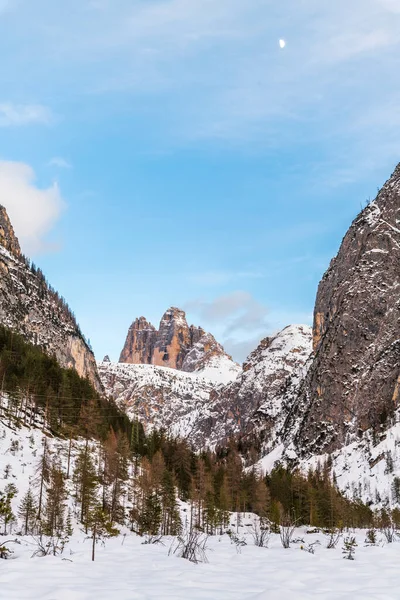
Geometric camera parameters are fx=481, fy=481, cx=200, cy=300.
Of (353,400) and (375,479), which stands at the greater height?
(353,400)

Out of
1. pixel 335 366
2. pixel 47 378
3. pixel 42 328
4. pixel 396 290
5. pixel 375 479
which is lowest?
pixel 375 479

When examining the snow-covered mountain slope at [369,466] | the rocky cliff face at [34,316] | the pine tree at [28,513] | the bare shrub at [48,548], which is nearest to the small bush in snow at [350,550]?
the bare shrub at [48,548]

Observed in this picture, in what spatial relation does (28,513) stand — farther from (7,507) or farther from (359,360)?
(359,360)

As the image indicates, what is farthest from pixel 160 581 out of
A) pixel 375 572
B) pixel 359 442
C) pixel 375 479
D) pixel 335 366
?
pixel 335 366

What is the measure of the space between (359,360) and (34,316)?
117441 millimetres

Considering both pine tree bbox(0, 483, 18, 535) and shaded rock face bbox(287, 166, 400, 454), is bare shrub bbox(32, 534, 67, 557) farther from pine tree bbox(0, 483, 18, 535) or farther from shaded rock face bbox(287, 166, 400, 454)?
shaded rock face bbox(287, 166, 400, 454)

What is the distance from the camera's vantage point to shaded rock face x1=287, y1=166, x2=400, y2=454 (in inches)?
6260

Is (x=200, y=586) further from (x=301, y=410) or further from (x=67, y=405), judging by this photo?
(x=301, y=410)

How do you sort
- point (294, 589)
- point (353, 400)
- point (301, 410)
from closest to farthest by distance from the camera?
1. point (294, 589)
2. point (353, 400)
3. point (301, 410)

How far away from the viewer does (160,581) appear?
407 inches

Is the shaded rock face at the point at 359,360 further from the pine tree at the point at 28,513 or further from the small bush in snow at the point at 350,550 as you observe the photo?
the small bush in snow at the point at 350,550

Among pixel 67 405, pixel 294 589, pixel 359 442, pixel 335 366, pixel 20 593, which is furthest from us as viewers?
pixel 335 366

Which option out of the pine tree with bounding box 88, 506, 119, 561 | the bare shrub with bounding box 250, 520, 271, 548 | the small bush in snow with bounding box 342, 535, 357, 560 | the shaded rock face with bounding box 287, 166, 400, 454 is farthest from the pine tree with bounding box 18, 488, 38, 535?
the shaded rock face with bounding box 287, 166, 400, 454

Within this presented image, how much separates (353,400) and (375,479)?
161 ft
